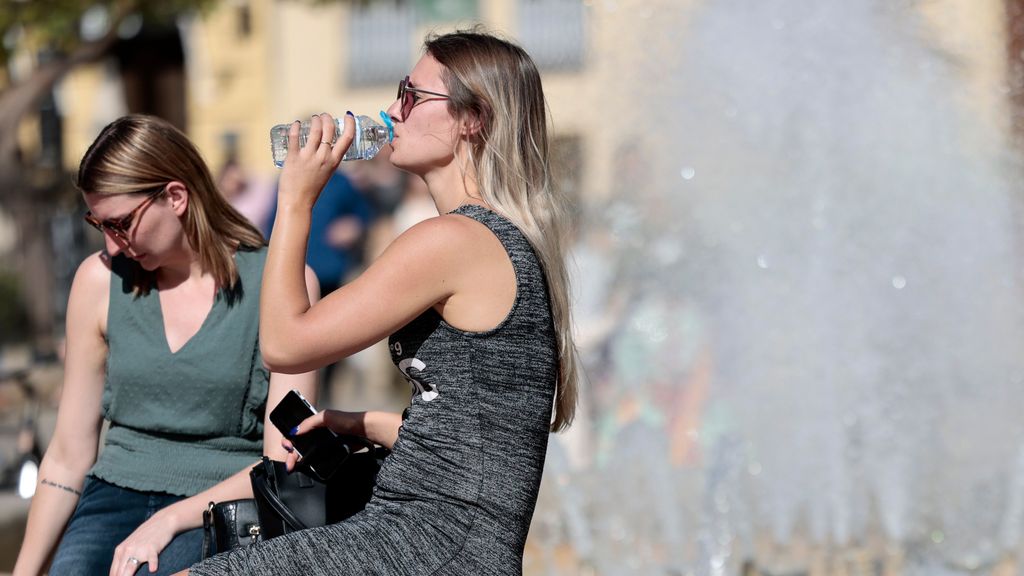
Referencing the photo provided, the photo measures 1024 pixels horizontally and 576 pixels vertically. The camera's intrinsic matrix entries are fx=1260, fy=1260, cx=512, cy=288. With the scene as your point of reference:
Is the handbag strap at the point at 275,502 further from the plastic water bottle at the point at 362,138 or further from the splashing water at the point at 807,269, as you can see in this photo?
the splashing water at the point at 807,269

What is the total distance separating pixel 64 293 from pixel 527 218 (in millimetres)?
13965

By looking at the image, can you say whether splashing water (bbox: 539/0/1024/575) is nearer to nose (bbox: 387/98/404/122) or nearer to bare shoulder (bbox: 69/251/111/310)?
bare shoulder (bbox: 69/251/111/310)

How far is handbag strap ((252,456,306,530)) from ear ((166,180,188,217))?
0.73 metres

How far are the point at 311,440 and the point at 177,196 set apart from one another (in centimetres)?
74

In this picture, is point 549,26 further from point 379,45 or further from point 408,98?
point 408,98

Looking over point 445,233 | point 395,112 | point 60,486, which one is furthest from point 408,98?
point 60,486

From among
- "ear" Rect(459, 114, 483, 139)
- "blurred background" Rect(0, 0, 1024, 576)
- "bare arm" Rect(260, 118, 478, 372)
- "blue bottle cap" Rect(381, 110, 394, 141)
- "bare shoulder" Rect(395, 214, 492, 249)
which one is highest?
"ear" Rect(459, 114, 483, 139)

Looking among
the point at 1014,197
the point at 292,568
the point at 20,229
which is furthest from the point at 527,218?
the point at 20,229

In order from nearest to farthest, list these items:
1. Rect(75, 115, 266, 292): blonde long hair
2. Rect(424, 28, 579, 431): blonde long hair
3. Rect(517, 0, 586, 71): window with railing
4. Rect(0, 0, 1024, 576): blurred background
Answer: Rect(424, 28, 579, 431): blonde long hair → Rect(75, 115, 266, 292): blonde long hair → Rect(0, 0, 1024, 576): blurred background → Rect(517, 0, 586, 71): window with railing

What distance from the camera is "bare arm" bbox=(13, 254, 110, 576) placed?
2.74 m

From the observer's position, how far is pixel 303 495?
2.22 meters

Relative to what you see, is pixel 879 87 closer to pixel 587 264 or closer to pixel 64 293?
pixel 587 264

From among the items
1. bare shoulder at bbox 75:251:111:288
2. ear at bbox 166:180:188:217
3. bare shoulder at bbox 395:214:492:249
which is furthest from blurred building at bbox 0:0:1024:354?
bare shoulder at bbox 395:214:492:249

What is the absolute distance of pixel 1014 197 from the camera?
613 cm
